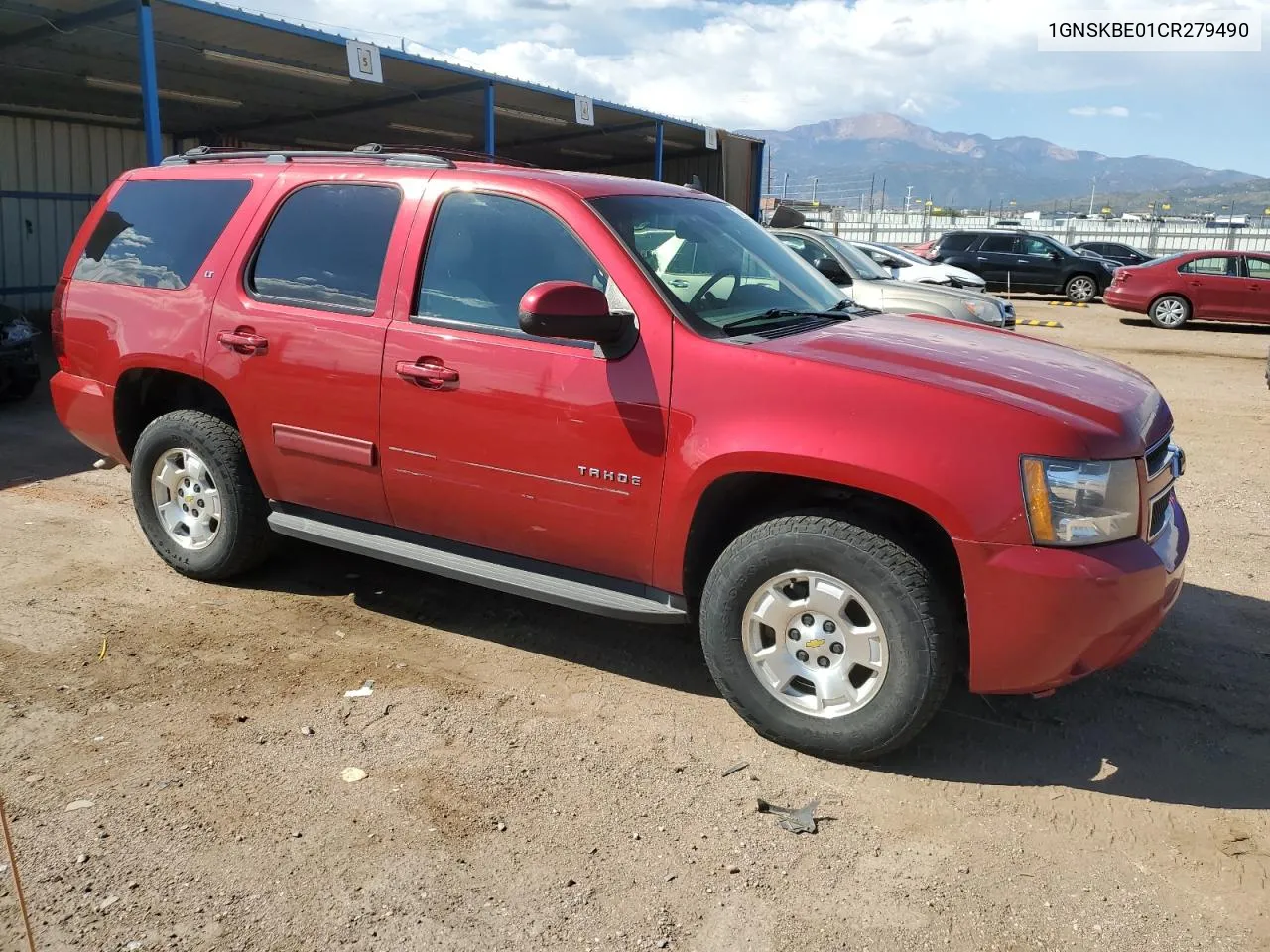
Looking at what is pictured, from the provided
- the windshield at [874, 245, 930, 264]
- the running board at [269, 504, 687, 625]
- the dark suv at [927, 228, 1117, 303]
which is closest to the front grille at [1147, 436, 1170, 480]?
the running board at [269, 504, 687, 625]

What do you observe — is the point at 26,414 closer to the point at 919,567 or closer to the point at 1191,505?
the point at 919,567

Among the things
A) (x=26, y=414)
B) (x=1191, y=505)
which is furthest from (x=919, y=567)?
(x=26, y=414)

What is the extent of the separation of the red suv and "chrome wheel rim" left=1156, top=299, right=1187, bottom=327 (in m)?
16.3

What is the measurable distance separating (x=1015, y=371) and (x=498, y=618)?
8.11 ft

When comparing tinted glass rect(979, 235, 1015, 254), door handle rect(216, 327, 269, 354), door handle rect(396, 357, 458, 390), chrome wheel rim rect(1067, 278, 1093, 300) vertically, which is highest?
tinted glass rect(979, 235, 1015, 254)

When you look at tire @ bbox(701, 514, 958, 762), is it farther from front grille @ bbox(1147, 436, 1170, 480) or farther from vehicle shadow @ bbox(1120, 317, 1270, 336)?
vehicle shadow @ bbox(1120, 317, 1270, 336)

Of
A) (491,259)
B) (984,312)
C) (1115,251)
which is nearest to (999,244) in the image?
(1115,251)

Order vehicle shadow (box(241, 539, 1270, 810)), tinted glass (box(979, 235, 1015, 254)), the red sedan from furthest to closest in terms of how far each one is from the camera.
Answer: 1. tinted glass (box(979, 235, 1015, 254))
2. the red sedan
3. vehicle shadow (box(241, 539, 1270, 810))

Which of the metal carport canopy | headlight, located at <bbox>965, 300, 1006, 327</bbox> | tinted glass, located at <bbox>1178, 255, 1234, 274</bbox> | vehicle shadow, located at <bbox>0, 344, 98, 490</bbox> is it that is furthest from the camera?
tinted glass, located at <bbox>1178, 255, 1234, 274</bbox>

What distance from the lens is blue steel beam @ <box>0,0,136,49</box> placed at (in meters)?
10.9

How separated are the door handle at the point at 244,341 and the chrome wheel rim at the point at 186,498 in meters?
0.62

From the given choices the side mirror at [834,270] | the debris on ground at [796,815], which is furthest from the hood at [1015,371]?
the side mirror at [834,270]

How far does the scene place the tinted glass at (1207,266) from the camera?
1820 centimetres

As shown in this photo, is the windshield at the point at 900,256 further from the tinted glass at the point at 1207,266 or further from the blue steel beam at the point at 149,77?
the blue steel beam at the point at 149,77
